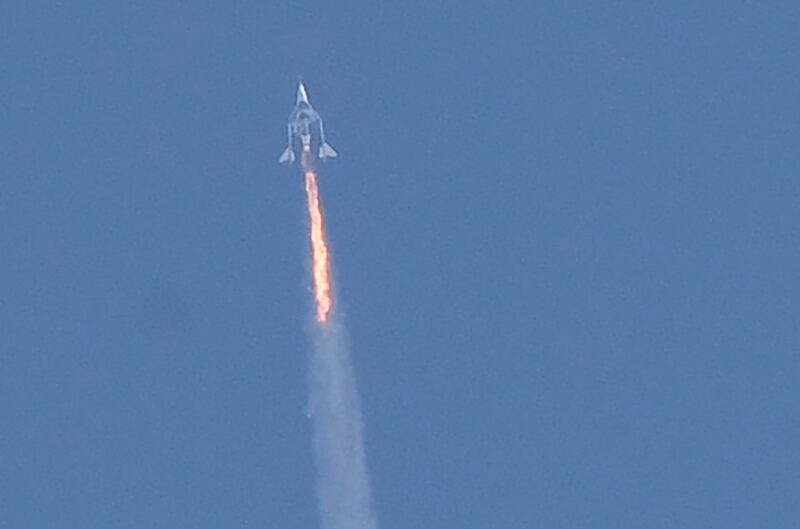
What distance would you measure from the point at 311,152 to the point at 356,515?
13.0 meters

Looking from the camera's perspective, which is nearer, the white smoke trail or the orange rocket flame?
the white smoke trail

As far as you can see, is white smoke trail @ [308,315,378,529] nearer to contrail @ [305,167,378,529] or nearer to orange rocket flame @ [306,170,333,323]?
contrail @ [305,167,378,529]

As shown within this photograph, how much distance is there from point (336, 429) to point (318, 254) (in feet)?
40.7

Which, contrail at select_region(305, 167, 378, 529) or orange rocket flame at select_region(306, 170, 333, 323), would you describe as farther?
orange rocket flame at select_region(306, 170, 333, 323)

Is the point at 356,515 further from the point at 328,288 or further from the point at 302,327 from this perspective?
the point at 302,327

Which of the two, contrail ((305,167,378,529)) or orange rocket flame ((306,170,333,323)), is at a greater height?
orange rocket flame ((306,170,333,323))

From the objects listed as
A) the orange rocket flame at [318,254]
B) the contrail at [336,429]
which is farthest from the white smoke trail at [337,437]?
the orange rocket flame at [318,254]

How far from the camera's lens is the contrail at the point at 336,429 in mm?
130125

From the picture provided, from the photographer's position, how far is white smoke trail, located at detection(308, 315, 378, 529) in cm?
13012

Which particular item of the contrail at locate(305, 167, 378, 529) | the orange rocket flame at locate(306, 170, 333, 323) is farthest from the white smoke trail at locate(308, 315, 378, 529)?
the orange rocket flame at locate(306, 170, 333, 323)

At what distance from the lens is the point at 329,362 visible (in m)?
133

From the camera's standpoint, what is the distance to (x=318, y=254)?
14212 centimetres

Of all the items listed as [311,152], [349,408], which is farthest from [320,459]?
[311,152]

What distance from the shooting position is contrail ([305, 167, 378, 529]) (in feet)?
427
